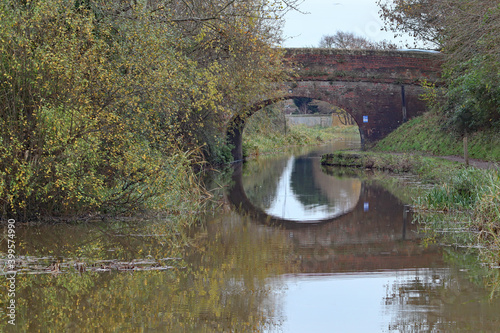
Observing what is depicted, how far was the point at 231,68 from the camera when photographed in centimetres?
1543

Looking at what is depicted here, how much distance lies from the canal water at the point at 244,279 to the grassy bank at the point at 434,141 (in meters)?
8.80

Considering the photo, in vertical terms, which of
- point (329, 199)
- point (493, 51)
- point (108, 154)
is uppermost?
point (493, 51)

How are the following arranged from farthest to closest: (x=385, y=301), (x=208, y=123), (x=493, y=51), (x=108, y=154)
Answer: (x=208, y=123) < (x=493, y=51) < (x=108, y=154) < (x=385, y=301)

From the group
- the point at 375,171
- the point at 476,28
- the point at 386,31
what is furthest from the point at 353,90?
the point at 476,28

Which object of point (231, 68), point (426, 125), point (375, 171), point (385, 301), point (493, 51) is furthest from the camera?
point (426, 125)

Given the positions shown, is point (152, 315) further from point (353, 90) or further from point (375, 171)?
point (353, 90)

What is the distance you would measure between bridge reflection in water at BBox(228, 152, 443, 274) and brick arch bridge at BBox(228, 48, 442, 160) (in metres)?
5.70

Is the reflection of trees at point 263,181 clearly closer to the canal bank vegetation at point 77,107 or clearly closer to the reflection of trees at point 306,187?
the reflection of trees at point 306,187

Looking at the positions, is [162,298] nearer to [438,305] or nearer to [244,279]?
[244,279]

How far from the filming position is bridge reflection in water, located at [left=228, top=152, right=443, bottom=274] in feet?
25.0

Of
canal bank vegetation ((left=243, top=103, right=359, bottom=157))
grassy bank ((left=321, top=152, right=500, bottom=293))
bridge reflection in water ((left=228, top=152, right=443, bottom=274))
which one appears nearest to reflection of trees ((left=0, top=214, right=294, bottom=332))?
bridge reflection in water ((left=228, top=152, right=443, bottom=274))

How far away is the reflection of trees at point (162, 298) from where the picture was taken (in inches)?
199

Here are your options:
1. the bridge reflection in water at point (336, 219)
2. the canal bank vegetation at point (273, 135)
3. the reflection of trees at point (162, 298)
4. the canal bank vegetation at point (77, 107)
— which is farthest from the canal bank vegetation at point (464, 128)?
the canal bank vegetation at point (273, 135)

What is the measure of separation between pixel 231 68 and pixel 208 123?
141 inches
